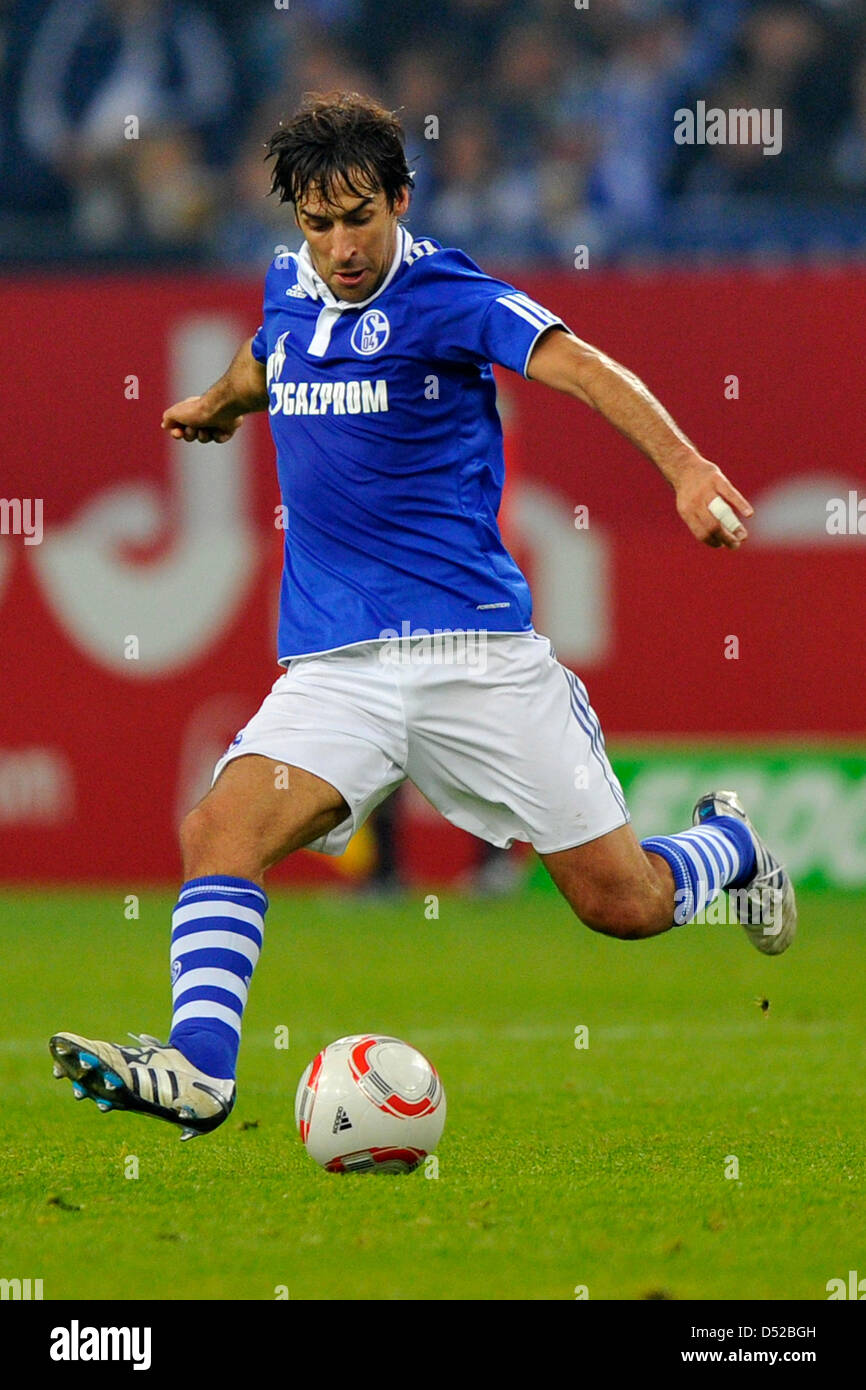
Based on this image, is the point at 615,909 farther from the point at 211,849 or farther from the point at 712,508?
the point at 712,508

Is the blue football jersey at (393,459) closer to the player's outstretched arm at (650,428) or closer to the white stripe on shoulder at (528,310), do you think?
the white stripe on shoulder at (528,310)

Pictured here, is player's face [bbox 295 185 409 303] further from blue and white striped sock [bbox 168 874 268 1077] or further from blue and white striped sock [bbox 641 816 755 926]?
blue and white striped sock [bbox 641 816 755 926]

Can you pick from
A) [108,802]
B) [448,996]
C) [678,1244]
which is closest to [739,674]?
[108,802]

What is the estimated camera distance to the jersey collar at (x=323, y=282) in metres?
4.75

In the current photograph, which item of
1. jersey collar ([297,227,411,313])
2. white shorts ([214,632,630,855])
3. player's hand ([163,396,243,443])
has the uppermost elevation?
jersey collar ([297,227,411,313])

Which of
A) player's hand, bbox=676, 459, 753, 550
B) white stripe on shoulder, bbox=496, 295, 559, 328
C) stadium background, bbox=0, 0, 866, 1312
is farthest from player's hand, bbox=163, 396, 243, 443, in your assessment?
stadium background, bbox=0, 0, 866, 1312

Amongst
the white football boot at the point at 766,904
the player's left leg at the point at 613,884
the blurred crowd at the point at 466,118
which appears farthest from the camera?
the blurred crowd at the point at 466,118

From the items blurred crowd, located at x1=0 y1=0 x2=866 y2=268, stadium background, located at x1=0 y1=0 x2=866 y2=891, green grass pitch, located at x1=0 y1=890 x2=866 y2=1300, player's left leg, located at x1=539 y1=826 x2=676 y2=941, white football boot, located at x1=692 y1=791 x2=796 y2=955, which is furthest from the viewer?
blurred crowd, located at x1=0 y1=0 x2=866 y2=268

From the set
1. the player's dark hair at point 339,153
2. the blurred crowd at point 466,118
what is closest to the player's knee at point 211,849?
the player's dark hair at point 339,153

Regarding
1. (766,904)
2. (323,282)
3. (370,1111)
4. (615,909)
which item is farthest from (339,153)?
(766,904)

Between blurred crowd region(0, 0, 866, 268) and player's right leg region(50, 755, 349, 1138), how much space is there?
9.54m

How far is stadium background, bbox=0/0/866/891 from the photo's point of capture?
39.0 feet

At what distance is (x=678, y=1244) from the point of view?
3787mm

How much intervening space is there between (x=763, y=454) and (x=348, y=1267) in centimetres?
1021
